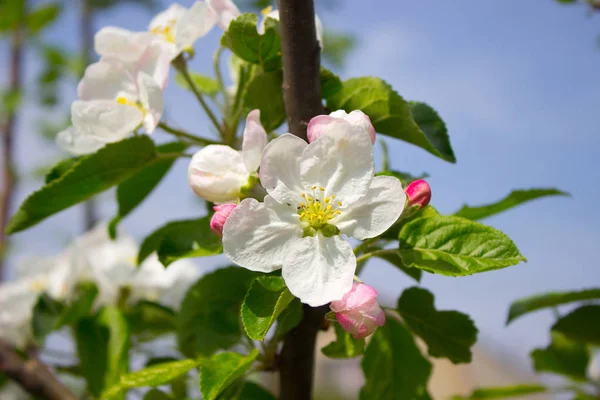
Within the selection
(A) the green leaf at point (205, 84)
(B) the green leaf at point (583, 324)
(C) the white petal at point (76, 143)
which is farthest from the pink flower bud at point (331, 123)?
(B) the green leaf at point (583, 324)

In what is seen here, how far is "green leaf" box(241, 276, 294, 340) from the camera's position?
549 millimetres

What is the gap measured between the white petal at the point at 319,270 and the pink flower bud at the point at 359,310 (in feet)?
0.06

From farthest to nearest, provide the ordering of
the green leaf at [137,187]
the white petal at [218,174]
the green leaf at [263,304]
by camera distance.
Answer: the green leaf at [137,187]
the white petal at [218,174]
the green leaf at [263,304]

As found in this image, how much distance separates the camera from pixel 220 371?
2.13ft

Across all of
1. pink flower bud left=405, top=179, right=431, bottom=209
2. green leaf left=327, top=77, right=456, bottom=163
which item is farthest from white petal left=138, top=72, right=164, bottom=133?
pink flower bud left=405, top=179, right=431, bottom=209

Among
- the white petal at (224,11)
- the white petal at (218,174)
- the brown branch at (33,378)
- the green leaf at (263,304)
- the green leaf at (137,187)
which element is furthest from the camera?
the brown branch at (33,378)

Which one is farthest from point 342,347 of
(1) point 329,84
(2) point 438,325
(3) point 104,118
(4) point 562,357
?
(4) point 562,357

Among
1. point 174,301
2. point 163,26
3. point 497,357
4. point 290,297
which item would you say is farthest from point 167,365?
point 497,357

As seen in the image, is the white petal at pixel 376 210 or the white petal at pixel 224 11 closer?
the white petal at pixel 376 210

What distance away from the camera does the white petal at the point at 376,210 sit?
58 centimetres

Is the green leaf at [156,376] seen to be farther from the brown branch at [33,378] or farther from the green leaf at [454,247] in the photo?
the brown branch at [33,378]

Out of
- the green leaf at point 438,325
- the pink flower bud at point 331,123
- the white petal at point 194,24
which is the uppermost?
the white petal at point 194,24

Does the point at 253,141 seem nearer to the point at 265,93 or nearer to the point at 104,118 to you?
the point at 265,93

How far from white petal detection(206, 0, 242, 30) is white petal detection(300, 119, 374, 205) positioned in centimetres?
28
